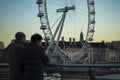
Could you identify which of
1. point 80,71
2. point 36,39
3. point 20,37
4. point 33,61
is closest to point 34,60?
point 33,61

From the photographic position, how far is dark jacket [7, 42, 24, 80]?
22.4ft

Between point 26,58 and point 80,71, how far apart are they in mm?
1290

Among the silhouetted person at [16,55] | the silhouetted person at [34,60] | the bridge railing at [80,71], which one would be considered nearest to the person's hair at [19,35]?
the silhouetted person at [16,55]

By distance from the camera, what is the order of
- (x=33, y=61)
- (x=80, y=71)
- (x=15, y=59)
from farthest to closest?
(x=80, y=71)
(x=15, y=59)
(x=33, y=61)

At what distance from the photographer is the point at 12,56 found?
6953 mm

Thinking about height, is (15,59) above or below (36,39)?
below

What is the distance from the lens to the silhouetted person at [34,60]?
652 centimetres

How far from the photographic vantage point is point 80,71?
7.50 meters

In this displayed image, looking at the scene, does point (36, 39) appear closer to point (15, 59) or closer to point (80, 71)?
point (15, 59)

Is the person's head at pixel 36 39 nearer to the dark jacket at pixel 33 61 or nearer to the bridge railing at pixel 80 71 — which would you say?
the dark jacket at pixel 33 61

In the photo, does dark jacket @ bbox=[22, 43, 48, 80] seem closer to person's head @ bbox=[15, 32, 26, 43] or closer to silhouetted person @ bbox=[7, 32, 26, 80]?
silhouetted person @ bbox=[7, 32, 26, 80]

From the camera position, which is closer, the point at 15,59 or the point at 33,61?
the point at 33,61

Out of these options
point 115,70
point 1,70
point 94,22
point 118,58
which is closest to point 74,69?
point 115,70

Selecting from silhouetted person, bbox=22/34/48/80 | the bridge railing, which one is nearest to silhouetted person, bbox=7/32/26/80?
silhouetted person, bbox=22/34/48/80
